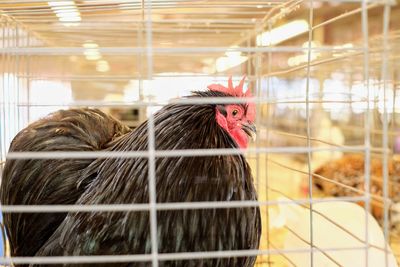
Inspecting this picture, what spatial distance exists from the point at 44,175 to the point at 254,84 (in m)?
1.16

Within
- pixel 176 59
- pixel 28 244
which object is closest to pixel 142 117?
pixel 176 59

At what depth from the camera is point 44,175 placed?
4.39ft

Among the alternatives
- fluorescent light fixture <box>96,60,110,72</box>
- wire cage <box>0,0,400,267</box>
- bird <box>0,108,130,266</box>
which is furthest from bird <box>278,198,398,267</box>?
fluorescent light fixture <box>96,60,110,72</box>

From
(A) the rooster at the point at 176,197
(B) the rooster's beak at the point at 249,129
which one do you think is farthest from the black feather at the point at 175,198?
(B) the rooster's beak at the point at 249,129

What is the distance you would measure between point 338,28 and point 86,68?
394 centimetres

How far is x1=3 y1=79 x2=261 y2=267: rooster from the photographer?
103 cm

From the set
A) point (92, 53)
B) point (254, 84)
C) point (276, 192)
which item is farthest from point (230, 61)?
point (92, 53)

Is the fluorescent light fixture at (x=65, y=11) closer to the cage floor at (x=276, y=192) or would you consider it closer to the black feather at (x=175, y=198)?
the black feather at (x=175, y=198)

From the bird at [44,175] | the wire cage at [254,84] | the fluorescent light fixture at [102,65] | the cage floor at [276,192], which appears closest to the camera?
the wire cage at [254,84]

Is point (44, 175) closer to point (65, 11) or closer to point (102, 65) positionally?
point (65, 11)

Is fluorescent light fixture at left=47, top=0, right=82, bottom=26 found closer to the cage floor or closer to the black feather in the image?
the black feather

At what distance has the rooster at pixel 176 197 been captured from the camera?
3.39 feet

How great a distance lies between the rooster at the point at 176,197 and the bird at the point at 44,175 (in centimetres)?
16

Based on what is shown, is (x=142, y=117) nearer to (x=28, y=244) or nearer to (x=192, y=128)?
(x=28, y=244)
